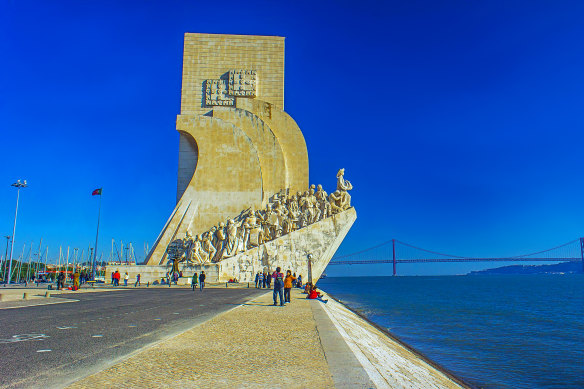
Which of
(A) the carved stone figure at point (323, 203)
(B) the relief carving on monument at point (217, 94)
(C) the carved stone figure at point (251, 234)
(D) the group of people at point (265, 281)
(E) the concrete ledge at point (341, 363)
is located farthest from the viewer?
(B) the relief carving on monument at point (217, 94)

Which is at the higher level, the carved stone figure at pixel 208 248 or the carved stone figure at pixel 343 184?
the carved stone figure at pixel 343 184

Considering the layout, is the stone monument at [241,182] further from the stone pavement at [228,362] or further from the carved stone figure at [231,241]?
the stone pavement at [228,362]

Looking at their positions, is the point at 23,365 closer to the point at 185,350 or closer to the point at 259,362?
the point at 185,350

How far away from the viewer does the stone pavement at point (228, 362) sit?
7.33 ft

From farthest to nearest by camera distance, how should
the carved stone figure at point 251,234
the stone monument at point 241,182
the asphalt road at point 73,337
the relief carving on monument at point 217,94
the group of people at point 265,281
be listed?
the relief carving on monument at point 217,94
the carved stone figure at point 251,234
the stone monument at point 241,182
the group of people at point 265,281
the asphalt road at point 73,337

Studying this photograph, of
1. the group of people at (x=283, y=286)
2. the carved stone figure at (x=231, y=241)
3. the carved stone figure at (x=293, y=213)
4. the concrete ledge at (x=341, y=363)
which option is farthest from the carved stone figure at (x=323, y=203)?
the concrete ledge at (x=341, y=363)

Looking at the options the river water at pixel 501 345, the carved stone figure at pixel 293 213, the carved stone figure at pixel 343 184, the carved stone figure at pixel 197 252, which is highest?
the carved stone figure at pixel 343 184

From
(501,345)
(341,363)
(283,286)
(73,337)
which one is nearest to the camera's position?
(341,363)

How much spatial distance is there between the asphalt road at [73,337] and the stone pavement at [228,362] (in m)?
0.20

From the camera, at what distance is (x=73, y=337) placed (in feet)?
11.9

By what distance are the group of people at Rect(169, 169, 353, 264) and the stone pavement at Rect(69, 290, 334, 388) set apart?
1085cm

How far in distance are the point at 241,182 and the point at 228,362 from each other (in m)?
14.9

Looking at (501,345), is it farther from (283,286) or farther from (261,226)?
(261,226)

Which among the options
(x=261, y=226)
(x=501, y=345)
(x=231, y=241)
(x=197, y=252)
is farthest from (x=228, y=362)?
(x=261, y=226)
